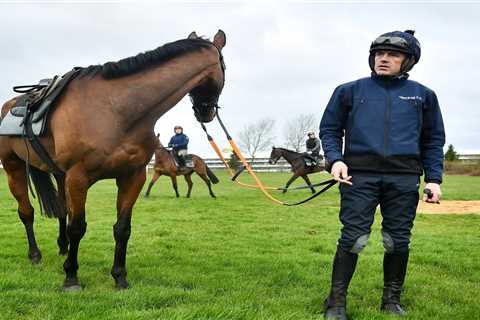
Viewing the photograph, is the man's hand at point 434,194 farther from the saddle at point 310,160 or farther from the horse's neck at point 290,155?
the horse's neck at point 290,155

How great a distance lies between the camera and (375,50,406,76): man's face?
3.34m

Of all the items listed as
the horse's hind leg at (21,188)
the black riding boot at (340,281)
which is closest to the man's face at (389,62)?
the black riding boot at (340,281)

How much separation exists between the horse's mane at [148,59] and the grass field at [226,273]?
1.96m

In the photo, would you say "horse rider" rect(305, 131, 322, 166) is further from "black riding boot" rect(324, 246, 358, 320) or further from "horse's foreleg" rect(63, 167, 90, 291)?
"black riding boot" rect(324, 246, 358, 320)

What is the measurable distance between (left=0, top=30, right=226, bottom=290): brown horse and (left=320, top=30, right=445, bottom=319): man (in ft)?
4.58

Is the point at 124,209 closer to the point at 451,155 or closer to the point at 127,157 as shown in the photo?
the point at 127,157

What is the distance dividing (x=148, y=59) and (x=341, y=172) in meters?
2.07

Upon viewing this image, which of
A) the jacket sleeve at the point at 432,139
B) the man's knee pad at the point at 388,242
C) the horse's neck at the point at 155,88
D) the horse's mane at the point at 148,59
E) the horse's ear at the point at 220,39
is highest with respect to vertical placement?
the horse's ear at the point at 220,39

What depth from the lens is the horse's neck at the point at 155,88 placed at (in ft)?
13.3

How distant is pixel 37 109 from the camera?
432cm

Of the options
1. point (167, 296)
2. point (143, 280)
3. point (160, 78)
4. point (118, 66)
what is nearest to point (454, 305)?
point (167, 296)

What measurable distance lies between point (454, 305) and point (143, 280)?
9.30 ft

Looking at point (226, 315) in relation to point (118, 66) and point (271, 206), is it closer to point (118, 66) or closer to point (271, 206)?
point (118, 66)

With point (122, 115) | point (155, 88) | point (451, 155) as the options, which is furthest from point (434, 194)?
point (451, 155)
